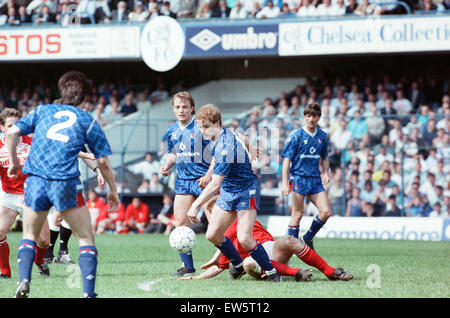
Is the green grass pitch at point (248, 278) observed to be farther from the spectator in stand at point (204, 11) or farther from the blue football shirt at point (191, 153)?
the spectator in stand at point (204, 11)

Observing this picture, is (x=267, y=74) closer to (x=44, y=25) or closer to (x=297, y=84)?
(x=297, y=84)

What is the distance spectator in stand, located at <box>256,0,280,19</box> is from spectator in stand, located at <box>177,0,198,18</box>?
2052mm

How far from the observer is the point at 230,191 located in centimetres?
793

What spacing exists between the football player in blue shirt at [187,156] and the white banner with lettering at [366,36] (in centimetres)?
1025

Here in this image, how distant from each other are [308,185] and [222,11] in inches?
410

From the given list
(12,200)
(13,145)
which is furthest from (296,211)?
(13,145)

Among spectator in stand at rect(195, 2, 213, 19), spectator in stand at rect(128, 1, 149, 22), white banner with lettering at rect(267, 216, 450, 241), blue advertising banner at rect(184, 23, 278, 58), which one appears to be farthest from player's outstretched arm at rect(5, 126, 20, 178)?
spectator in stand at rect(128, 1, 149, 22)

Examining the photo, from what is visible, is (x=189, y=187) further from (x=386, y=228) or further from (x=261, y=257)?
(x=386, y=228)

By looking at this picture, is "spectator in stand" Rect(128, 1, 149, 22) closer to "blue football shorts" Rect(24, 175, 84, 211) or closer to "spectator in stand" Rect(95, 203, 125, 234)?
"spectator in stand" Rect(95, 203, 125, 234)

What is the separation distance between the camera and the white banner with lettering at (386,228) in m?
15.8

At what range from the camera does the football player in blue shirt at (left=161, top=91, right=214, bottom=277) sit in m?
9.28

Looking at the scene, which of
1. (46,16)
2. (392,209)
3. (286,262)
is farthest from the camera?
(46,16)

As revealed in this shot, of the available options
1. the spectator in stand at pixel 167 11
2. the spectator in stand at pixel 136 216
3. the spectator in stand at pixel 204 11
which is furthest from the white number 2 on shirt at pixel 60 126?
the spectator in stand at pixel 167 11

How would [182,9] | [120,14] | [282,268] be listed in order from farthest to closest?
[120,14] < [182,9] < [282,268]
